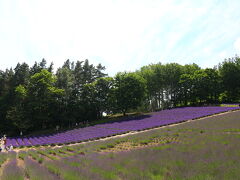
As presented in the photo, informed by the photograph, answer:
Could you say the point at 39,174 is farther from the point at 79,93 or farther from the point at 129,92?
the point at 79,93

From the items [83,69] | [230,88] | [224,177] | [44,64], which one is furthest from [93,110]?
[224,177]

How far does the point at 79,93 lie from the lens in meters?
54.4

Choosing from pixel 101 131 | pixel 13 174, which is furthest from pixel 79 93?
pixel 13 174

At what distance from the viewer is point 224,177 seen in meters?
4.74

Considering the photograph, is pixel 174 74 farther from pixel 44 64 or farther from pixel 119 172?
pixel 119 172

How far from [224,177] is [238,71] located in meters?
63.7

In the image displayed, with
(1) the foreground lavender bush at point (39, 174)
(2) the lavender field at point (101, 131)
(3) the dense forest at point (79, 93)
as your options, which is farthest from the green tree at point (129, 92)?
(1) the foreground lavender bush at point (39, 174)

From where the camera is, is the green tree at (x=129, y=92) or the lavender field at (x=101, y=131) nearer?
the lavender field at (x=101, y=131)

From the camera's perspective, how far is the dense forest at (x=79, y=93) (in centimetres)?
4541

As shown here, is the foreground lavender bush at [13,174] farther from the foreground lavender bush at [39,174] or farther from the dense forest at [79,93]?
the dense forest at [79,93]

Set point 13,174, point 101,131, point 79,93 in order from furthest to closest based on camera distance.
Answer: point 79,93 → point 101,131 → point 13,174

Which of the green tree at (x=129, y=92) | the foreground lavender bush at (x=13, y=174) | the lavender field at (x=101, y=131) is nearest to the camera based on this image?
the foreground lavender bush at (x=13, y=174)

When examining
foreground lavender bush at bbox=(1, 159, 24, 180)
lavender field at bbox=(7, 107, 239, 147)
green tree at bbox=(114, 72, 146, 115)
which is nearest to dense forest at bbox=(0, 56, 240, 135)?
green tree at bbox=(114, 72, 146, 115)

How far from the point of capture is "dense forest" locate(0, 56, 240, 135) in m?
45.4
